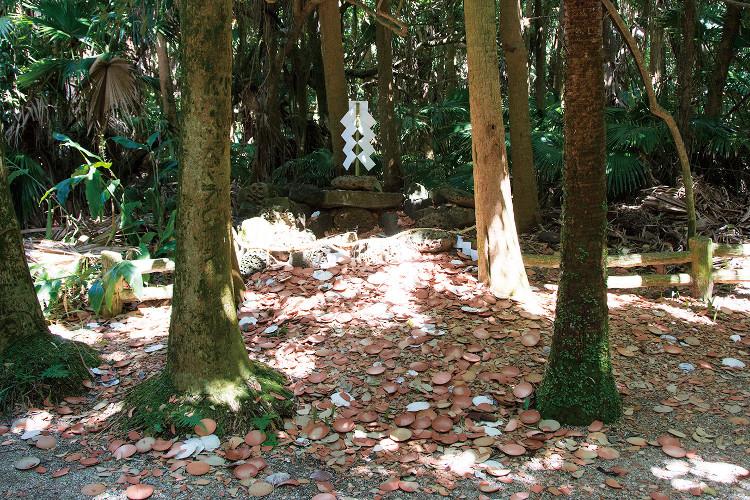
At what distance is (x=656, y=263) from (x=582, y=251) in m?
2.83

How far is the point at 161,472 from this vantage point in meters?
3.58

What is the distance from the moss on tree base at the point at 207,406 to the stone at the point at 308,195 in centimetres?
485

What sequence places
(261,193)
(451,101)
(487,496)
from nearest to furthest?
(487,496), (261,193), (451,101)

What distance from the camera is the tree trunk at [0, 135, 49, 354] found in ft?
15.0

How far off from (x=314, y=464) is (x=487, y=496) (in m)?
0.96

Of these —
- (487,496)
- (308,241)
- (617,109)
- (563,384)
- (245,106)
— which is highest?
(245,106)

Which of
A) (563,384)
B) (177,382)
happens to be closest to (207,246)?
(177,382)

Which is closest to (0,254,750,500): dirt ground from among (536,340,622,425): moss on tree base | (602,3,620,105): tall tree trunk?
(536,340,622,425): moss on tree base

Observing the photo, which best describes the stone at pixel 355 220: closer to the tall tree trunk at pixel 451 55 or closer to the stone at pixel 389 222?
the stone at pixel 389 222

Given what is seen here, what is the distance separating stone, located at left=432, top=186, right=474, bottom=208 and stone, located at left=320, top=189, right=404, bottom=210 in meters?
0.66

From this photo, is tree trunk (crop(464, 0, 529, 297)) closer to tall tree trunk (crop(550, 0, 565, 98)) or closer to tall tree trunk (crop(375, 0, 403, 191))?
tall tree trunk (crop(375, 0, 403, 191))

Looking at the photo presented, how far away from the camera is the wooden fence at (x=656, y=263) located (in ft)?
20.7

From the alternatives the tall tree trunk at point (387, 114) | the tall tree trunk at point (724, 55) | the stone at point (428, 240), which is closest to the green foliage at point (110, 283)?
the stone at point (428, 240)

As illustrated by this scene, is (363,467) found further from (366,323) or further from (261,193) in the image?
(261,193)
